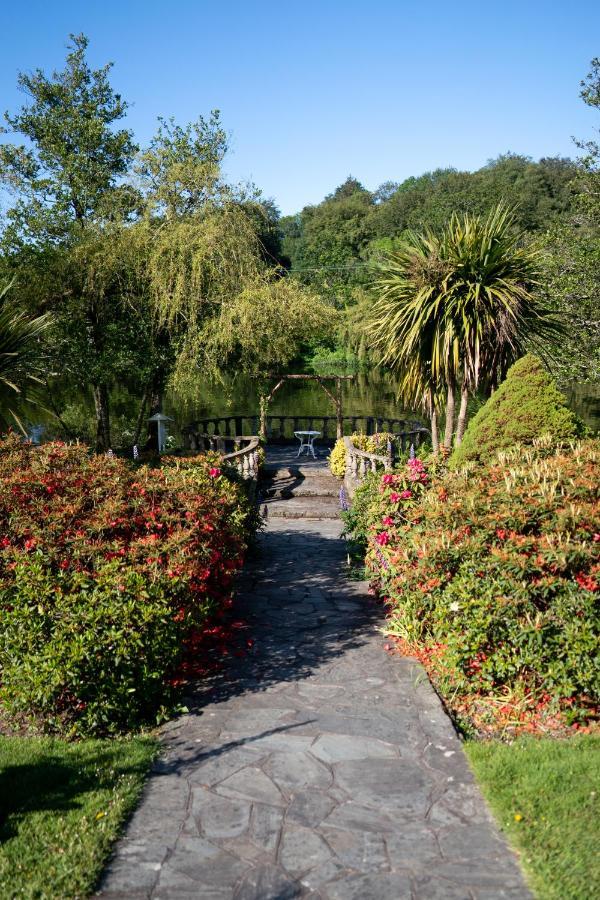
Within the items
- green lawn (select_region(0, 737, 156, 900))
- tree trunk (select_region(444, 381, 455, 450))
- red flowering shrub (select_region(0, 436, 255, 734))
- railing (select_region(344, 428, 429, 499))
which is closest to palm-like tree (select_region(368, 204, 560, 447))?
tree trunk (select_region(444, 381, 455, 450))

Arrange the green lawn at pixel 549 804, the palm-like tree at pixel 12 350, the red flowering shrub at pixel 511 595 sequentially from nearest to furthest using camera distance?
1. the green lawn at pixel 549 804
2. the red flowering shrub at pixel 511 595
3. the palm-like tree at pixel 12 350

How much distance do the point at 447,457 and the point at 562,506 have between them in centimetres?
305

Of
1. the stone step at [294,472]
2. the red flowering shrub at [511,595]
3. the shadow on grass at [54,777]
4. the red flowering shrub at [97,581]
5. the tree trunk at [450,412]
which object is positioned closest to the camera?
the shadow on grass at [54,777]

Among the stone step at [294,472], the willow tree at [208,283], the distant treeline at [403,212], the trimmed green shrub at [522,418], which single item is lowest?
the stone step at [294,472]

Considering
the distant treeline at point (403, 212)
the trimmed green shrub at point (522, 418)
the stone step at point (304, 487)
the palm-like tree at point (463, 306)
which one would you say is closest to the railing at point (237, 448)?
the stone step at point (304, 487)

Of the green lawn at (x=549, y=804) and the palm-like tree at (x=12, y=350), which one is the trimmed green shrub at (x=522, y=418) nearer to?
the green lawn at (x=549, y=804)

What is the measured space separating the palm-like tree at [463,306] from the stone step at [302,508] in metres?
2.31

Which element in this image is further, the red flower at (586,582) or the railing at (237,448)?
the railing at (237,448)

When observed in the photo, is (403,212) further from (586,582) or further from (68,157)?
(586,582)

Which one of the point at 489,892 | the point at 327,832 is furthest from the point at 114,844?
the point at 489,892

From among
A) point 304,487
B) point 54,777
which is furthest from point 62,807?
point 304,487

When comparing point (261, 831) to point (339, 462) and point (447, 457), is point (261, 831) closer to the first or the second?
point (447, 457)

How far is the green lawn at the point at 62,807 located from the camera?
3.03m

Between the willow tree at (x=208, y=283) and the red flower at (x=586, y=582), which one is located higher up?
the willow tree at (x=208, y=283)
